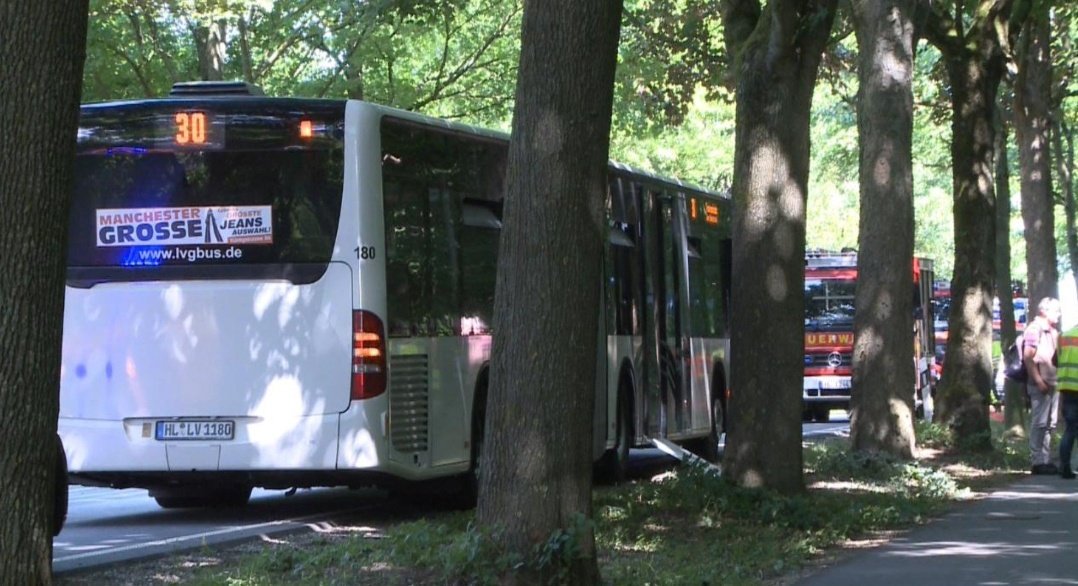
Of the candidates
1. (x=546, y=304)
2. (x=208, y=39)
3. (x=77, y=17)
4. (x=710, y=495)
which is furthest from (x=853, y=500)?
(x=208, y=39)

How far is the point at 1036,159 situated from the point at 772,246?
50.1 ft

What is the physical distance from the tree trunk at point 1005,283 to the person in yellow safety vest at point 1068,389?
24.8 ft

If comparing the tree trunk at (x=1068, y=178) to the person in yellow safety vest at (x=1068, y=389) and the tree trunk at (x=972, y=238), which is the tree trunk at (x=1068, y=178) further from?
the person in yellow safety vest at (x=1068, y=389)

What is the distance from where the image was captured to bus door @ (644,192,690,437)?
19.1 m

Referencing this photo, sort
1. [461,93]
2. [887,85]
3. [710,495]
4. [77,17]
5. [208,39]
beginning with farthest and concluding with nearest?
1. [461,93]
2. [208,39]
3. [887,85]
4. [710,495]
5. [77,17]

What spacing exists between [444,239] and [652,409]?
5.54 m

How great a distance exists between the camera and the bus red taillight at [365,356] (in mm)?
12852

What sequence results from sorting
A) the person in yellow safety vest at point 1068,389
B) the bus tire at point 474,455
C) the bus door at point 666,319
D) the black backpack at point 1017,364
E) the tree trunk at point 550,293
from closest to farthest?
the tree trunk at point 550,293
the bus tire at point 474,455
the person in yellow safety vest at point 1068,389
the bus door at point 666,319
the black backpack at point 1017,364

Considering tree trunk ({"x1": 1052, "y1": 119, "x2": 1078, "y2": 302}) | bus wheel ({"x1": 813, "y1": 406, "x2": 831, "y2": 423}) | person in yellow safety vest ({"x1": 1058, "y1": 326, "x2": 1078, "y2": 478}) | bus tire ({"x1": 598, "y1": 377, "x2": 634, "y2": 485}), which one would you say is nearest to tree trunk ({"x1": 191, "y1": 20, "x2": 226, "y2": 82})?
bus tire ({"x1": 598, "y1": 377, "x2": 634, "y2": 485})

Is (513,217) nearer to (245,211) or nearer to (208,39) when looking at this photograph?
(245,211)

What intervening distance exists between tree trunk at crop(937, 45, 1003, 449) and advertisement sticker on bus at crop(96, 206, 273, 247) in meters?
11.3

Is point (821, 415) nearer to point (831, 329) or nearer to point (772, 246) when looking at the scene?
point (831, 329)

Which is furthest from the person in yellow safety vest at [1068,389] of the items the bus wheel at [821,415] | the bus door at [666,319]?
the bus wheel at [821,415]

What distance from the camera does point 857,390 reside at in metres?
18.4
